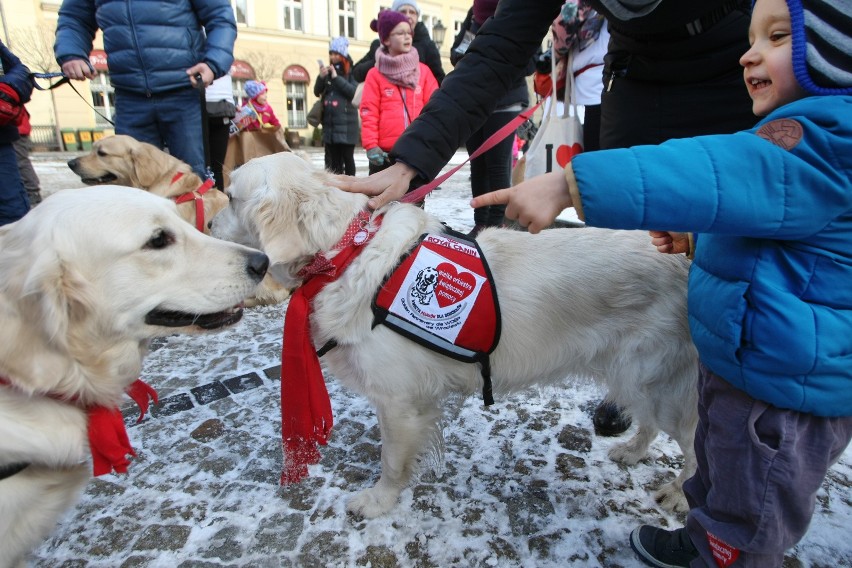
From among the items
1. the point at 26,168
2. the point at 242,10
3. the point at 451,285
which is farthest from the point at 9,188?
the point at 242,10

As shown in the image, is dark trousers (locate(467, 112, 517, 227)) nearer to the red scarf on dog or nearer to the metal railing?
the red scarf on dog

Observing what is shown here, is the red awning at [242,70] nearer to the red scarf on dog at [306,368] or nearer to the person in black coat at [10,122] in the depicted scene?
the person in black coat at [10,122]

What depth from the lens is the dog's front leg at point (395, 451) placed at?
218 cm

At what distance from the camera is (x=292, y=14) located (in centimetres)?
3070

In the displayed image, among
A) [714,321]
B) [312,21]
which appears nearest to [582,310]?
[714,321]

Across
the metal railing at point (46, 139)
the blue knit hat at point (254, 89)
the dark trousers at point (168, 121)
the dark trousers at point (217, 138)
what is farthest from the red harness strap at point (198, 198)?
the metal railing at point (46, 139)

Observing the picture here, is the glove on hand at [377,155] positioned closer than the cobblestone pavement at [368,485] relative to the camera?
No

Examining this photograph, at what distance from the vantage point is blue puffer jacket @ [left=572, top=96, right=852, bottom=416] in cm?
108

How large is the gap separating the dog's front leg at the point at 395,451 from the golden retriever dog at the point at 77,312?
A: 2.63 feet

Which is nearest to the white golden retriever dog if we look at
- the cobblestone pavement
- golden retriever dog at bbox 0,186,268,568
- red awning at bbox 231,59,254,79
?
the cobblestone pavement

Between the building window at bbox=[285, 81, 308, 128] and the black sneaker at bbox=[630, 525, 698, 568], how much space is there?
1276 inches

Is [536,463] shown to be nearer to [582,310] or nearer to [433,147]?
[582,310]

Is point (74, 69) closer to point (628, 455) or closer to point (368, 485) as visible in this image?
point (368, 485)

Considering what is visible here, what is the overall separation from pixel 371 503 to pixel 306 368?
2.19 feet
